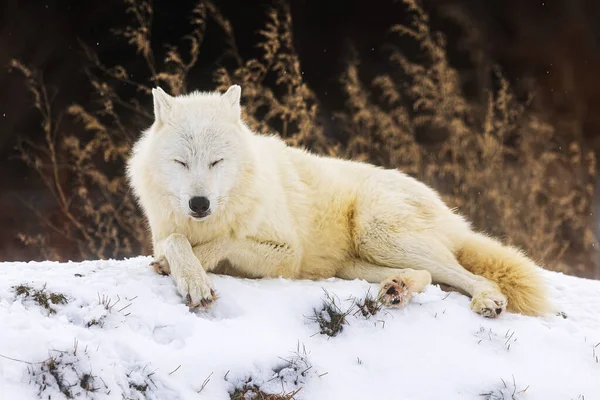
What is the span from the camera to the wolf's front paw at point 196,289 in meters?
3.47

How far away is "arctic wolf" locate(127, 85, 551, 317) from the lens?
385 cm

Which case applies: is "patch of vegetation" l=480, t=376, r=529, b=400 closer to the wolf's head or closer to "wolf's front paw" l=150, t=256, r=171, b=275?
the wolf's head

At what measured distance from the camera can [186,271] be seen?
142 inches

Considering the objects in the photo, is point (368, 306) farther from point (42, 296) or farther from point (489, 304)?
point (42, 296)

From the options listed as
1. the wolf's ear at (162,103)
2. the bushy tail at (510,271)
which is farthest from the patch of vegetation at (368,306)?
the wolf's ear at (162,103)

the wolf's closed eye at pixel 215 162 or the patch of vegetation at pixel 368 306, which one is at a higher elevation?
the wolf's closed eye at pixel 215 162

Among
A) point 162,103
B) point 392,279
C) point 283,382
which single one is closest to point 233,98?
point 162,103

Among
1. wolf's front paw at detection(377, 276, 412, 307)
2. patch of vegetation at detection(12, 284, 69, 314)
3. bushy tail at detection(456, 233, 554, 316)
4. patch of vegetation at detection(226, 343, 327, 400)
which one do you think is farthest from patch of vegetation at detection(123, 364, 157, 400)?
bushy tail at detection(456, 233, 554, 316)

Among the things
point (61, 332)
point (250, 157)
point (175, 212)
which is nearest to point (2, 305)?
point (61, 332)

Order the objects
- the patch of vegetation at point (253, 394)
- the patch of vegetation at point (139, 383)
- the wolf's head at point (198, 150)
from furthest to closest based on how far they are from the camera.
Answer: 1. the wolf's head at point (198, 150)
2. the patch of vegetation at point (253, 394)
3. the patch of vegetation at point (139, 383)

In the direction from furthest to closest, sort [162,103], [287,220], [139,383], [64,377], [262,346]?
[287,220], [162,103], [262,346], [139,383], [64,377]

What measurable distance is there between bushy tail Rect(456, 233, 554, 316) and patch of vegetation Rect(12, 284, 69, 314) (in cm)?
303

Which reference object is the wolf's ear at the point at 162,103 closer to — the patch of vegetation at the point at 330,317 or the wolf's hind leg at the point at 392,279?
the patch of vegetation at the point at 330,317

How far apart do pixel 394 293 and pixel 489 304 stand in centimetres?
68
